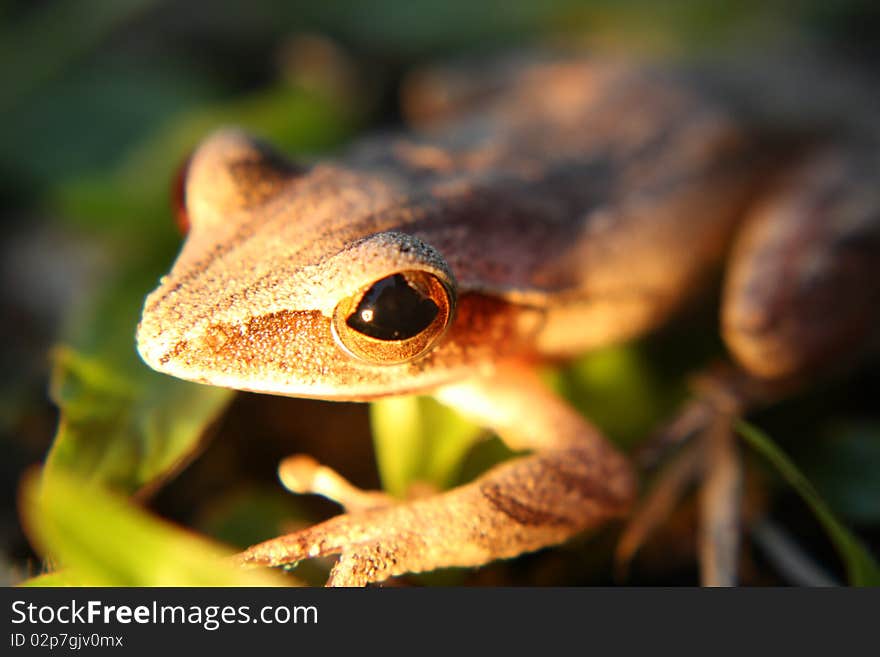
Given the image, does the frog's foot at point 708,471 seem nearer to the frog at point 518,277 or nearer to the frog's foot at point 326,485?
the frog at point 518,277

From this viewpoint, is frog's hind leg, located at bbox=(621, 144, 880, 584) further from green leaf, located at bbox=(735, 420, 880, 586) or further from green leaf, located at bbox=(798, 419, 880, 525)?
green leaf, located at bbox=(735, 420, 880, 586)

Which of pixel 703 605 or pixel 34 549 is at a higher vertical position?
pixel 34 549

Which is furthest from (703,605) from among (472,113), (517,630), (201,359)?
(472,113)

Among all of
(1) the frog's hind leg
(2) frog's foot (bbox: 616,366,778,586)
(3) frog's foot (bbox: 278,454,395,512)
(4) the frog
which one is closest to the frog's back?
(4) the frog

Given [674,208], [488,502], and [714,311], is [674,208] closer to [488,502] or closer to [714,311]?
[714,311]

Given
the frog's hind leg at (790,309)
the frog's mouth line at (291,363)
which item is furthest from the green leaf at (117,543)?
the frog's hind leg at (790,309)


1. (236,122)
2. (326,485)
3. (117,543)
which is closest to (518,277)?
(326,485)
